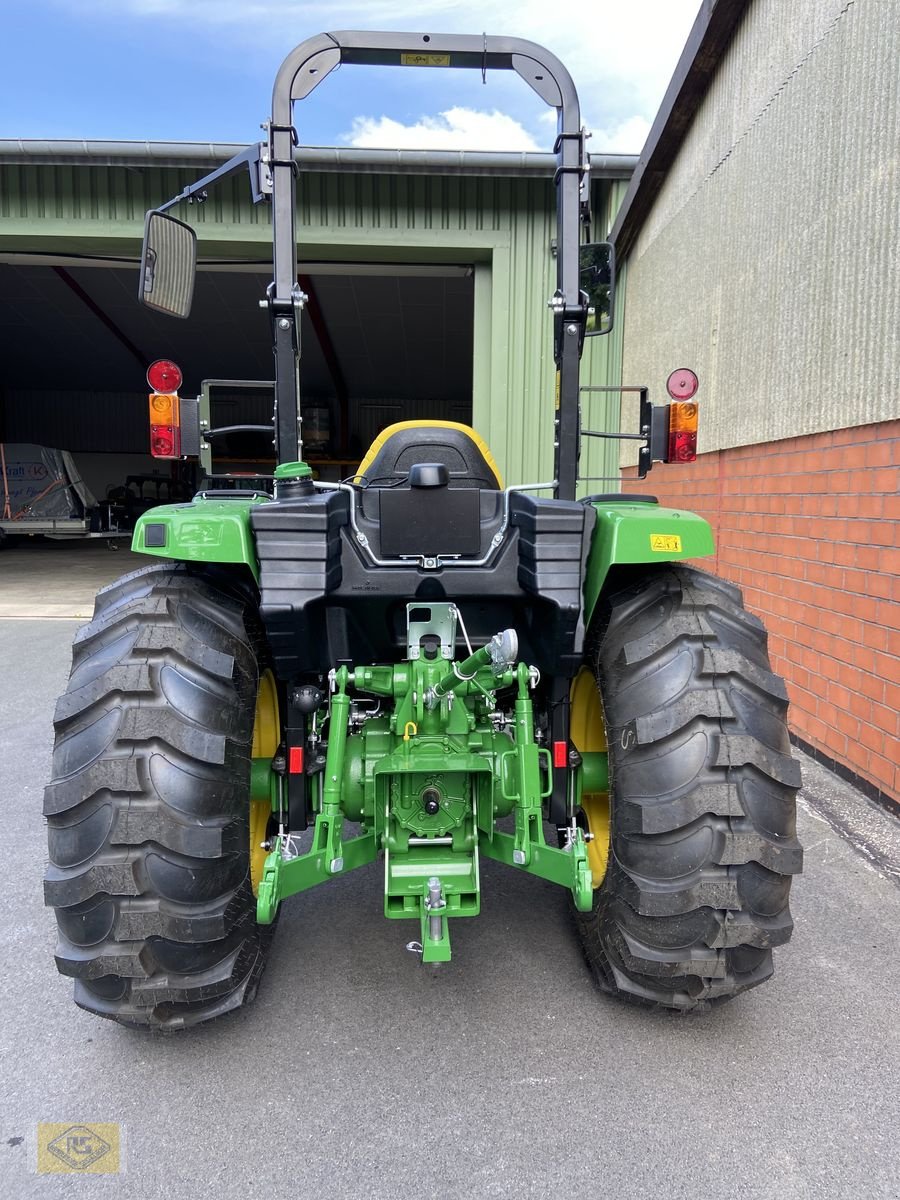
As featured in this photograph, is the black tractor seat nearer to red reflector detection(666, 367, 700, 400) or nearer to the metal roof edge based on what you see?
red reflector detection(666, 367, 700, 400)

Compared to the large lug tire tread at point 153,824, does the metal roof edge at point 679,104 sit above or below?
above

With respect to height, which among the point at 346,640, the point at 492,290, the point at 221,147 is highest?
the point at 221,147

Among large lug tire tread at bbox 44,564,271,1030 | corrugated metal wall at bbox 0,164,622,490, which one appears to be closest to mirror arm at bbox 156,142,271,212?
large lug tire tread at bbox 44,564,271,1030

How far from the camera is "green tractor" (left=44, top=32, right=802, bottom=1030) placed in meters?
1.94

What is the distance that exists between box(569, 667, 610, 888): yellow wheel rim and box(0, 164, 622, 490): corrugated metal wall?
230 inches

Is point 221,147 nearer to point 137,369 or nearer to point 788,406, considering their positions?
point 788,406

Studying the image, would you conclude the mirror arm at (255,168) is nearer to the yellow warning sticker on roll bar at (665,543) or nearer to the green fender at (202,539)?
the green fender at (202,539)

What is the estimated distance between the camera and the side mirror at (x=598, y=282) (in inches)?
102

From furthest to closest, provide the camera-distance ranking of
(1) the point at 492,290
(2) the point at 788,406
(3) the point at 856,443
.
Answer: (1) the point at 492,290, (2) the point at 788,406, (3) the point at 856,443

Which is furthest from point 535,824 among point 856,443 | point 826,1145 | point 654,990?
point 856,443

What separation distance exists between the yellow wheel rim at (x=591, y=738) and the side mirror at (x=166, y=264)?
5.44 ft

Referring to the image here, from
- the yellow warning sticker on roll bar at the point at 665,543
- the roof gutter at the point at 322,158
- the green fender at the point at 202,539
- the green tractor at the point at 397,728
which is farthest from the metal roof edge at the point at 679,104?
the green fender at the point at 202,539

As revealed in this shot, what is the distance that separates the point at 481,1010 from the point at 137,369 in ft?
69.7

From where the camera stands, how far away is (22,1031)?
2195mm
